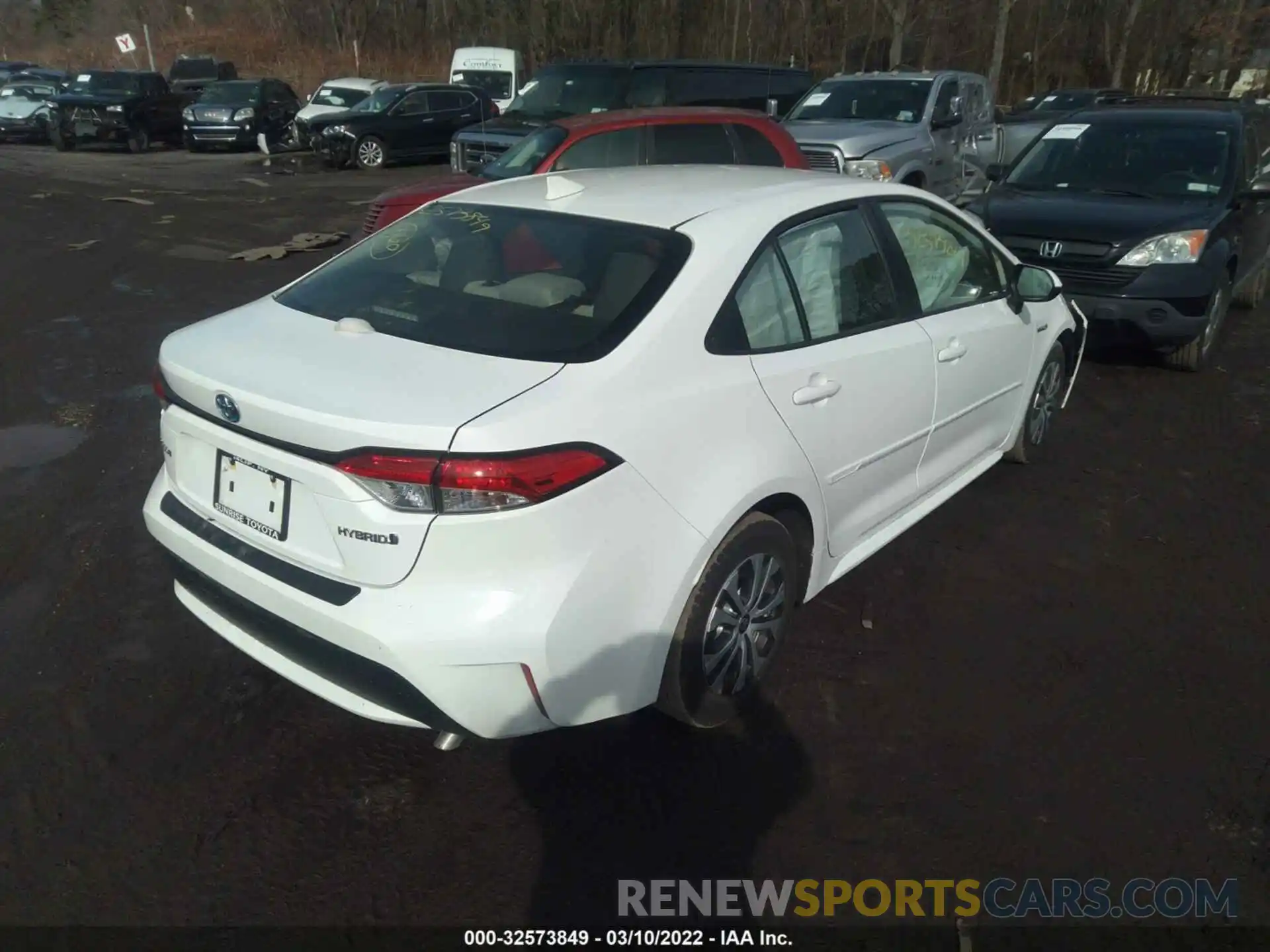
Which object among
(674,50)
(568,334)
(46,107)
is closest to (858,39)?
(674,50)

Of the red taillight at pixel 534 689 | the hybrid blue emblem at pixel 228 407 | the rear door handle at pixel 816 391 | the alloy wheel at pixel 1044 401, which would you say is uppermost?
the hybrid blue emblem at pixel 228 407

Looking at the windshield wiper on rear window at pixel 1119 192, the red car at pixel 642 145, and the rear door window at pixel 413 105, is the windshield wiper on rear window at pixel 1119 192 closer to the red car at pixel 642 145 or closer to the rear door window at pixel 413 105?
the red car at pixel 642 145

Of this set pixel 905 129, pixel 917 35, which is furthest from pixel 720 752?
pixel 917 35

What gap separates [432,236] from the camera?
3.50 meters

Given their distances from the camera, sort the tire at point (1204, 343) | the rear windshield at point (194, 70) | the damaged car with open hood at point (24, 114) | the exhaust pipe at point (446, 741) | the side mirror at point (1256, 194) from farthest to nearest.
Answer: the rear windshield at point (194, 70) → the damaged car with open hood at point (24, 114) → the side mirror at point (1256, 194) → the tire at point (1204, 343) → the exhaust pipe at point (446, 741)

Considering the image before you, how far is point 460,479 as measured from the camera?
238 centimetres

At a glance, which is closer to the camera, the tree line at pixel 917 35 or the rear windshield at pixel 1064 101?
the rear windshield at pixel 1064 101

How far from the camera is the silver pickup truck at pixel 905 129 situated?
35.7 ft

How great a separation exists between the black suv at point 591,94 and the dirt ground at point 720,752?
29.7ft

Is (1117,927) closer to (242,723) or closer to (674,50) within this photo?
(242,723)

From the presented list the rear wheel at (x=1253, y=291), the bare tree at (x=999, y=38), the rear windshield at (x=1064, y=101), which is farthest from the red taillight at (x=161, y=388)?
the bare tree at (x=999, y=38)

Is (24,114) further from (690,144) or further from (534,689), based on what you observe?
(534,689)

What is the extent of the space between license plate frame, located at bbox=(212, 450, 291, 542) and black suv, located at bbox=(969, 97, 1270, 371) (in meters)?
5.97

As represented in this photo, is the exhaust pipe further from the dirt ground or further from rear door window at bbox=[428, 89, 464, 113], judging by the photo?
rear door window at bbox=[428, 89, 464, 113]
